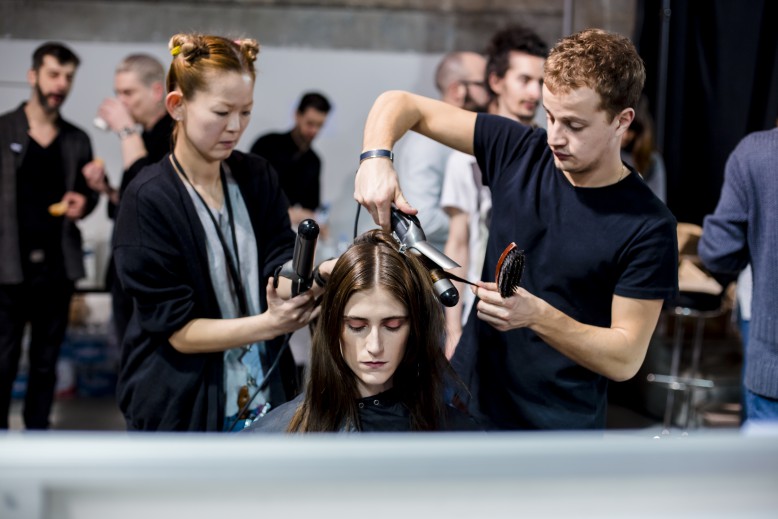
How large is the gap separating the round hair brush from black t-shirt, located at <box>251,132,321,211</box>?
2.51m

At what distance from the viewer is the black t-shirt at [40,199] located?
3.53m

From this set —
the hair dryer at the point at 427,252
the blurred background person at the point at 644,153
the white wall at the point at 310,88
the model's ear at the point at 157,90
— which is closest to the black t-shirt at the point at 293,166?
the white wall at the point at 310,88

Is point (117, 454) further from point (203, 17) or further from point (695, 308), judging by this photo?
point (203, 17)

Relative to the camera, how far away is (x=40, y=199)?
3590 mm

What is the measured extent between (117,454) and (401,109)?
4.25 feet

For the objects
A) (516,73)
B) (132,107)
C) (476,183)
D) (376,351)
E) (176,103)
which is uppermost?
(516,73)

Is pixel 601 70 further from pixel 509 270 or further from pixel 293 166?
pixel 293 166

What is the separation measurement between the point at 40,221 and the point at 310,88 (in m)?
1.38

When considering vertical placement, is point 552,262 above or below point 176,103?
below

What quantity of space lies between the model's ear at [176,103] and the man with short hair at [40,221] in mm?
2048

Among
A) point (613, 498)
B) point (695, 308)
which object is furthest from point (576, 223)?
point (695, 308)

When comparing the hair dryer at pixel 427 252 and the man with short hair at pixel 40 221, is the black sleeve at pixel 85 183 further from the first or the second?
the hair dryer at pixel 427 252

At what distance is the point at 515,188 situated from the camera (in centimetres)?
162

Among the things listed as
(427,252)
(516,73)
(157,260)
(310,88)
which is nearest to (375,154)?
(427,252)
